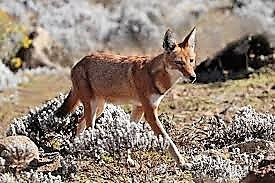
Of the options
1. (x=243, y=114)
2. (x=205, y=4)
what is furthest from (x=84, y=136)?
(x=205, y=4)

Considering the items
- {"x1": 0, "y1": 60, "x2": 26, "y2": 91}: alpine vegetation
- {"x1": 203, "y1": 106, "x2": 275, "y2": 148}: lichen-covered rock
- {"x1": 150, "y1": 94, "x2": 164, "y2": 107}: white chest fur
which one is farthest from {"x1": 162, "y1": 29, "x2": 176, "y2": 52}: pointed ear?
{"x1": 0, "y1": 60, "x2": 26, "y2": 91}: alpine vegetation

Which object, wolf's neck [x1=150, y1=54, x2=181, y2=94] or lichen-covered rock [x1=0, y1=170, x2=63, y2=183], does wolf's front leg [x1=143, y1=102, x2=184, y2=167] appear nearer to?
wolf's neck [x1=150, y1=54, x2=181, y2=94]

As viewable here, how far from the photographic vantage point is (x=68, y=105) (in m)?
8.45

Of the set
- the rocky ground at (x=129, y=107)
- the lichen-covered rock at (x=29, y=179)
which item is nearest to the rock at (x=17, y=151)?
the rocky ground at (x=129, y=107)

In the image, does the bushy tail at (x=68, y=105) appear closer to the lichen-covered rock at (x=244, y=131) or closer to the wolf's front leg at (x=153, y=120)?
the wolf's front leg at (x=153, y=120)

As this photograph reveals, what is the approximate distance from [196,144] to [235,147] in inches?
32.2

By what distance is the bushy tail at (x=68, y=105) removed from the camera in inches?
330

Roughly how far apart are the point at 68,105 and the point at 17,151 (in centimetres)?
127

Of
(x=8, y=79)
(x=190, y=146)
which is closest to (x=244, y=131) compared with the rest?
(x=190, y=146)

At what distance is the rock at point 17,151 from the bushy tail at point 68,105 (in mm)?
929

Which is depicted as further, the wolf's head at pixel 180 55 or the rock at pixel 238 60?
the rock at pixel 238 60

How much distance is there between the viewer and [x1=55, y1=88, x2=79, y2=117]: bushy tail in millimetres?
8375

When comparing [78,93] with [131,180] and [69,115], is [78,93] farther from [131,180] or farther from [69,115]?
[131,180]

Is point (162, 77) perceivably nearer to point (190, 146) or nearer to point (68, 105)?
point (190, 146)
